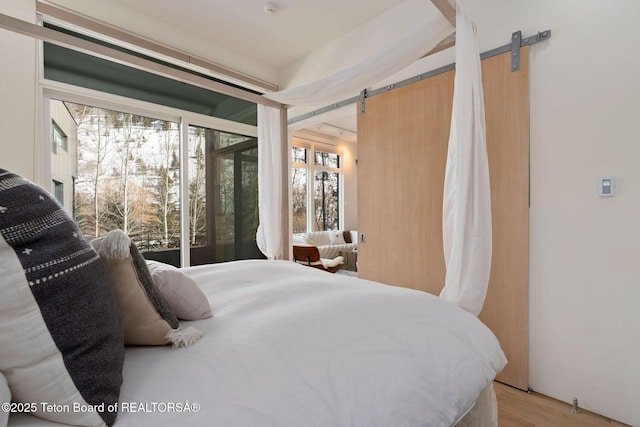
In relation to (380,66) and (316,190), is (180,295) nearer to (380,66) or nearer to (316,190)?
(380,66)

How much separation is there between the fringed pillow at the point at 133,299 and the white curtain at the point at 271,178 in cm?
205

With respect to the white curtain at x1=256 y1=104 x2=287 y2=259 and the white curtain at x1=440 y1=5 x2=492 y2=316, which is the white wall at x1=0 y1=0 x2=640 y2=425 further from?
the white curtain at x1=256 y1=104 x2=287 y2=259

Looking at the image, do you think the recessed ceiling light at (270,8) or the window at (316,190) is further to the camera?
the window at (316,190)

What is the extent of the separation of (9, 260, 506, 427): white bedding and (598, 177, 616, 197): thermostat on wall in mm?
1140

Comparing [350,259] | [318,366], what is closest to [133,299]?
[318,366]

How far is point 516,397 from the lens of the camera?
1.93 meters

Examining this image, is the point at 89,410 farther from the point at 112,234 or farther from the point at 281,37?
the point at 281,37

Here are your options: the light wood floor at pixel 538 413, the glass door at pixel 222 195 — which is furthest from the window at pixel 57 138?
the light wood floor at pixel 538 413

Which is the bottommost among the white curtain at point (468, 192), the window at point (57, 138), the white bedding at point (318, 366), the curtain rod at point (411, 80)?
the white bedding at point (318, 366)

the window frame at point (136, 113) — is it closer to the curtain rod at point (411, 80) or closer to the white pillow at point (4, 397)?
the curtain rod at point (411, 80)

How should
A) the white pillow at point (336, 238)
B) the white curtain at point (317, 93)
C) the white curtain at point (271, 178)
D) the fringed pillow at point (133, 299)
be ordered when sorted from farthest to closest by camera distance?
1. the white pillow at point (336, 238)
2. the white curtain at point (271, 178)
3. the white curtain at point (317, 93)
4. the fringed pillow at point (133, 299)

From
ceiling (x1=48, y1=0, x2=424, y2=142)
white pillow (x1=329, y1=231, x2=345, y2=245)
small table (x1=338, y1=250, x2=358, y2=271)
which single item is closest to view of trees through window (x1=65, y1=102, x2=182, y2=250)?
ceiling (x1=48, y1=0, x2=424, y2=142)

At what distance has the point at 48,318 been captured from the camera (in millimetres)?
618

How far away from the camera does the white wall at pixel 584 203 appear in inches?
65.0
